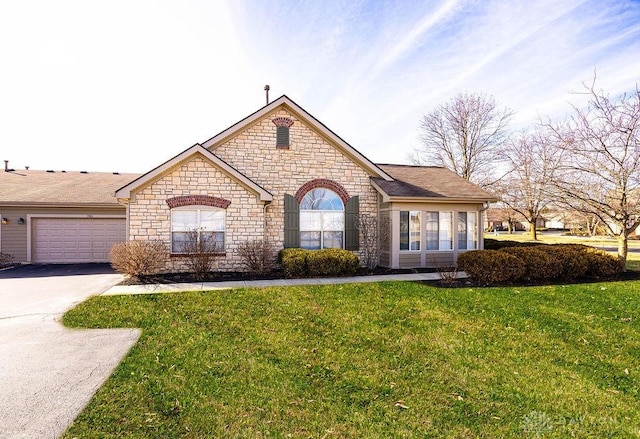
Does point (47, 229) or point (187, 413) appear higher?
point (47, 229)

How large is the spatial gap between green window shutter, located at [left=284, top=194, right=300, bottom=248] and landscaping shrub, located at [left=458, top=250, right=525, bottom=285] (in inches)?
249

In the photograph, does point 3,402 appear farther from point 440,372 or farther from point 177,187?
point 177,187

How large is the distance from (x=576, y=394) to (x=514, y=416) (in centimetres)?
125

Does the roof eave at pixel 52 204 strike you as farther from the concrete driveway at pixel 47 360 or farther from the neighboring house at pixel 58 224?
the concrete driveway at pixel 47 360

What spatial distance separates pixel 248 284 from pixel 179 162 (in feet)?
16.4

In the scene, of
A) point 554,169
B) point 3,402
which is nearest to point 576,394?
point 3,402

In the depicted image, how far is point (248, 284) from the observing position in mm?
9945

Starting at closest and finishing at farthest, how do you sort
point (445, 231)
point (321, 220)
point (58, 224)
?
point (321, 220) → point (445, 231) → point (58, 224)

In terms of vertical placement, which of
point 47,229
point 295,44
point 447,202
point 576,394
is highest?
point 295,44

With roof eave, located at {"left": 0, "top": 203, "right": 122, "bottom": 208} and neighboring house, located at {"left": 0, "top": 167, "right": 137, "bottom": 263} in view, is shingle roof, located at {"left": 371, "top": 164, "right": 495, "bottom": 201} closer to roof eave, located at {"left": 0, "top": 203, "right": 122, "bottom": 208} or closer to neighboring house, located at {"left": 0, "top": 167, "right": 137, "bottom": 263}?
roof eave, located at {"left": 0, "top": 203, "right": 122, "bottom": 208}

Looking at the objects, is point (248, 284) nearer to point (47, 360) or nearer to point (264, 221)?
point (264, 221)

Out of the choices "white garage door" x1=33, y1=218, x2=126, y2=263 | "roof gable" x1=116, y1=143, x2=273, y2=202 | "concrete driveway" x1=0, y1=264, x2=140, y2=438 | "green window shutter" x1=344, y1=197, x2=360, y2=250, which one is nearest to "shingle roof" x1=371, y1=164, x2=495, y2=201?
"green window shutter" x1=344, y1=197, x2=360, y2=250

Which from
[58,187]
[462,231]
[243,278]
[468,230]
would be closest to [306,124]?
[243,278]

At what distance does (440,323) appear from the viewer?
6.94 m
